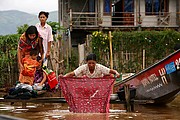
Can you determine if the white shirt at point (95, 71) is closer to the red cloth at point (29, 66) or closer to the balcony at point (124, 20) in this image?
the red cloth at point (29, 66)

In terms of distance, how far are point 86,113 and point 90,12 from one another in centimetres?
1862

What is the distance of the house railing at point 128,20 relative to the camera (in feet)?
77.7

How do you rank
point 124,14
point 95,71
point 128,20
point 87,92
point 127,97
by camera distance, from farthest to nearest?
1. point 124,14
2. point 128,20
3. point 95,71
4. point 127,97
5. point 87,92

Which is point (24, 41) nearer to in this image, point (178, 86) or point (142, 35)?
point (178, 86)

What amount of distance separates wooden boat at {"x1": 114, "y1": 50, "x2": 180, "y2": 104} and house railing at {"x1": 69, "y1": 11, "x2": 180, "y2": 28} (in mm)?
15017

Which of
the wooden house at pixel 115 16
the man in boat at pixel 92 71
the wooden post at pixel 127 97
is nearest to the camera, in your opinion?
the wooden post at pixel 127 97

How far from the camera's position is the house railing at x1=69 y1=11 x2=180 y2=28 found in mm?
23672

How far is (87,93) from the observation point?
6.64 m

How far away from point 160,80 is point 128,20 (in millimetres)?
16645

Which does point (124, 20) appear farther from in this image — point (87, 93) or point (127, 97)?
point (87, 93)

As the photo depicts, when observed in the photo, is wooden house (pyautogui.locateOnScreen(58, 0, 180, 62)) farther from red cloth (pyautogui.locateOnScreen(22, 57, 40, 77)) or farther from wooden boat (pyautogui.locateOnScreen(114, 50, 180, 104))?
red cloth (pyautogui.locateOnScreen(22, 57, 40, 77))

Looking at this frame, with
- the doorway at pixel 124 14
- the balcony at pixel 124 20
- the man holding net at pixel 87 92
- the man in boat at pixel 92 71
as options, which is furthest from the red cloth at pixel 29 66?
the doorway at pixel 124 14

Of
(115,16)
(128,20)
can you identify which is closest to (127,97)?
(128,20)

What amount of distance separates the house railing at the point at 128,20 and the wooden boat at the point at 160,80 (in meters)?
15.0
